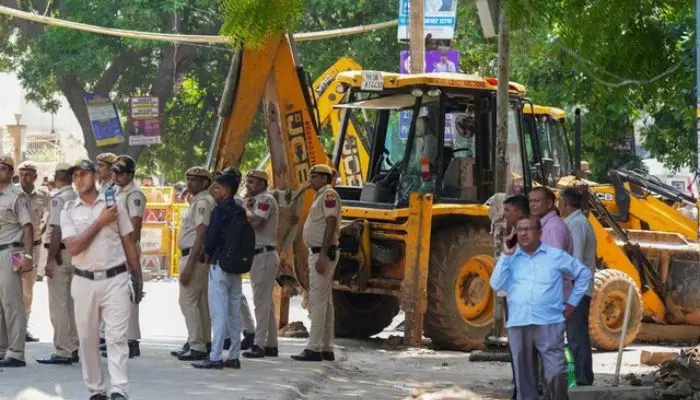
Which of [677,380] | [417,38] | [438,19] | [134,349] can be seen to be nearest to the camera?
[677,380]

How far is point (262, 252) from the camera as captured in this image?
15.4 m

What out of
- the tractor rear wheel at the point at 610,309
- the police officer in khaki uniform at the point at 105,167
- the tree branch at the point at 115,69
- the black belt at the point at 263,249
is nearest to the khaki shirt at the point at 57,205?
the police officer in khaki uniform at the point at 105,167

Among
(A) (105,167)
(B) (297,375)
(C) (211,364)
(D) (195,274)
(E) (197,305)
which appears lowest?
(B) (297,375)

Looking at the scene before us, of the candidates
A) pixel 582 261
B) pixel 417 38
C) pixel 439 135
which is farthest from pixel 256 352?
pixel 417 38

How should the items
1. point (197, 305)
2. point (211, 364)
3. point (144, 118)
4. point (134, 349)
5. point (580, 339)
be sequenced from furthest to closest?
point (144, 118) < point (134, 349) < point (197, 305) < point (211, 364) < point (580, 339)

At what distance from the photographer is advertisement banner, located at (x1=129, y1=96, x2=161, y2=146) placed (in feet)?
117

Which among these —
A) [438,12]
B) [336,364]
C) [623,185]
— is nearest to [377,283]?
[336,364]

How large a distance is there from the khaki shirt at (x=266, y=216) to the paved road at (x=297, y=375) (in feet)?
3.94

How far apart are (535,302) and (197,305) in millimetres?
5266

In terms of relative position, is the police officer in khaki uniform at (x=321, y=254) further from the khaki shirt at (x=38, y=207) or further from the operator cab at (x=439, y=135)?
the khaki shirt at (x=38, y=207)

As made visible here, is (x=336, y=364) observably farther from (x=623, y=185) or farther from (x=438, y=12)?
(x=438, y=12)

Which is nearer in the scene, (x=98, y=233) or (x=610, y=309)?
(x=98, y=233)

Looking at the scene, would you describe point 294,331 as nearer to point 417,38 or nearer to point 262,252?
point 262,252

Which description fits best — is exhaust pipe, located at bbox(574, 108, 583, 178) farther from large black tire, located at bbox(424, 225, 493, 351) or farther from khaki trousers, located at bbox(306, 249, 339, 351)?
khaki trousers, located at bbox(306, 249, 339, 351)
